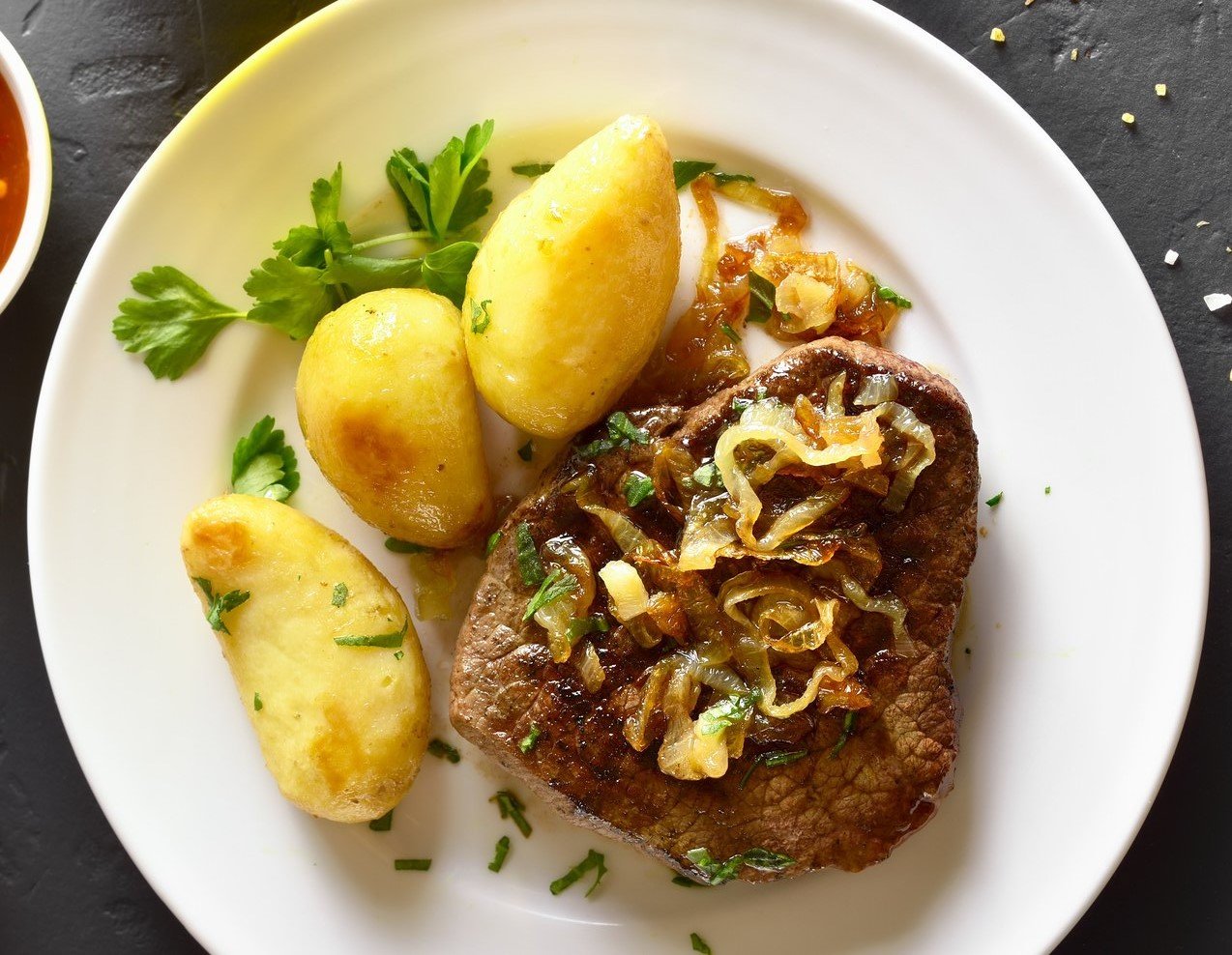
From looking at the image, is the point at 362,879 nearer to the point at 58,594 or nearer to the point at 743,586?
the point at 58,594

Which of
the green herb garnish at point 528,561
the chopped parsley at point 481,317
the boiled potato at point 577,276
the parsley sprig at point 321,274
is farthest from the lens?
the parsley sprig at point 321,274

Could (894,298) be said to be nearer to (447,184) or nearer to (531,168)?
(531,168)

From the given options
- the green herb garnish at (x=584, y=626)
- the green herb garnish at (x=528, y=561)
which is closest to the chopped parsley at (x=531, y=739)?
the green herb garnish at (x=584, y=626)

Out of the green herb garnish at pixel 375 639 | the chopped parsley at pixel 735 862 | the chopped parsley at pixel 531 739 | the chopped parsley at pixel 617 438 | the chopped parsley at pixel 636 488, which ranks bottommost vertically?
the chopped parsley at pixel 735 862

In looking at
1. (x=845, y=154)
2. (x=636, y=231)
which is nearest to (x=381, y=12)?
(x=636, y=231)

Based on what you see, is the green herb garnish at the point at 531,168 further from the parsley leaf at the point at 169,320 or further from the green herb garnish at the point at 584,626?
the green herb garnish at the point at 584,626

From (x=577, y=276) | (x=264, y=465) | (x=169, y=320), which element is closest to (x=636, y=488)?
(x=577, y=276)
